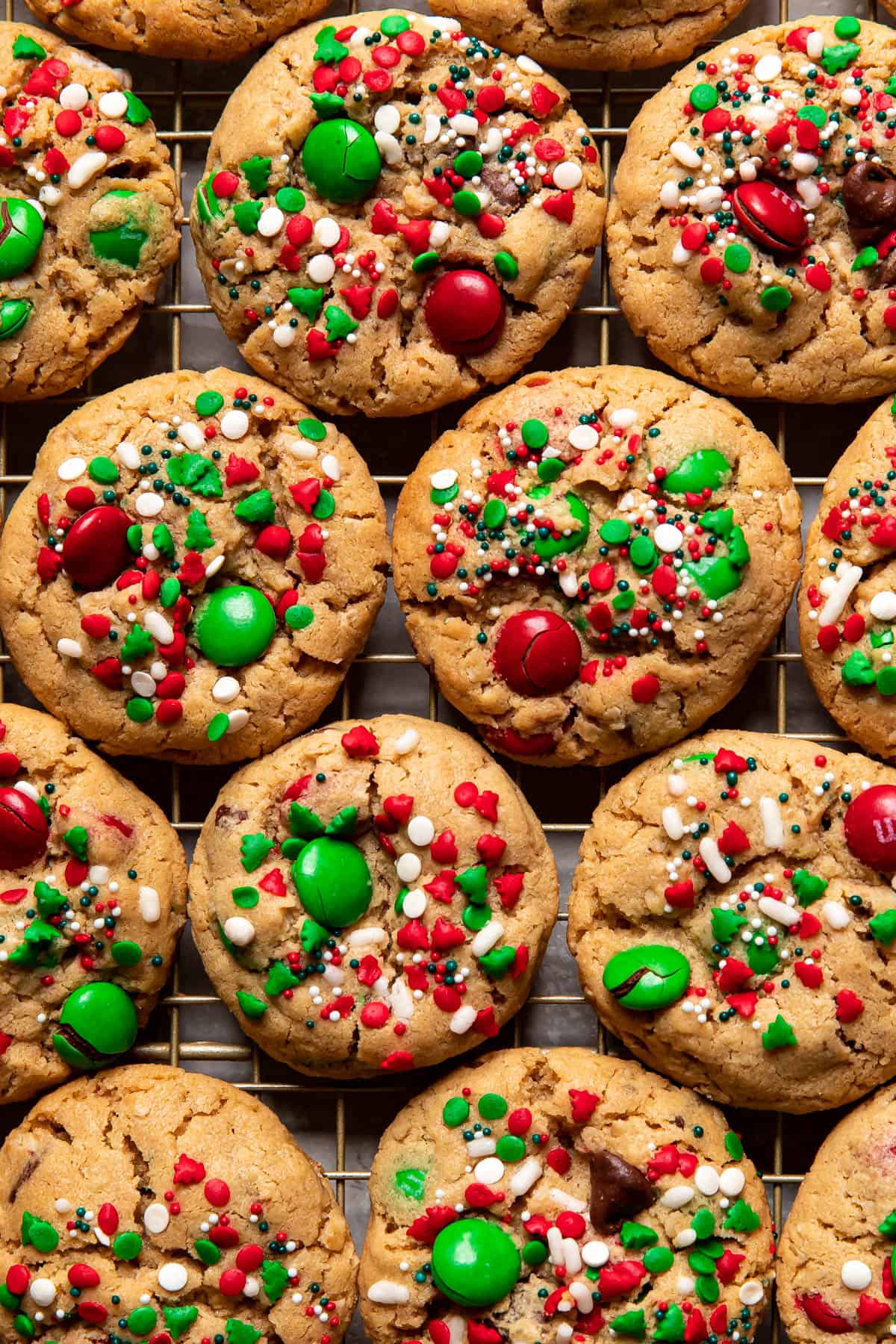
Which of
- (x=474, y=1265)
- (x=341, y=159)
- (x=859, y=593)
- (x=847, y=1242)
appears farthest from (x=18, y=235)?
(x=847, y=1242)

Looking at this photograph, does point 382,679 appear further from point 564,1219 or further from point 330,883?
point 564,1219

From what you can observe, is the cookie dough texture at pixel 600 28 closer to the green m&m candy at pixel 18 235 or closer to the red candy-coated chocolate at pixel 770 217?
the red candy-coated chocolate at pixel 770 217

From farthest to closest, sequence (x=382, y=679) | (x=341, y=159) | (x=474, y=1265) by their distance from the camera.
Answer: (x=382, y=679) < (x=341, y=159) < (x=474, y=1265)

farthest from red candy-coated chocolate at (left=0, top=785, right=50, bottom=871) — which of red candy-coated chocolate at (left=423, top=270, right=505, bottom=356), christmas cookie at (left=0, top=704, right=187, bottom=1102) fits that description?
red candy-coated chocolate at (left=423, top=270, right=505, bottom=356)

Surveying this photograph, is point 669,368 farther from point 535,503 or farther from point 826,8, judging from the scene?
point 826,8

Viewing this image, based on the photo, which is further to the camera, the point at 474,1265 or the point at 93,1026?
the point at 93,1026

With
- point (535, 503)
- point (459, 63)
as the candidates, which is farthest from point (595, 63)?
point (535, 503)

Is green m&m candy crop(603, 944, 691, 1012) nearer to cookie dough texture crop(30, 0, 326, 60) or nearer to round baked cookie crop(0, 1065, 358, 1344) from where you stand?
round baked cookie crop(0, 1065, 358, 1344)
